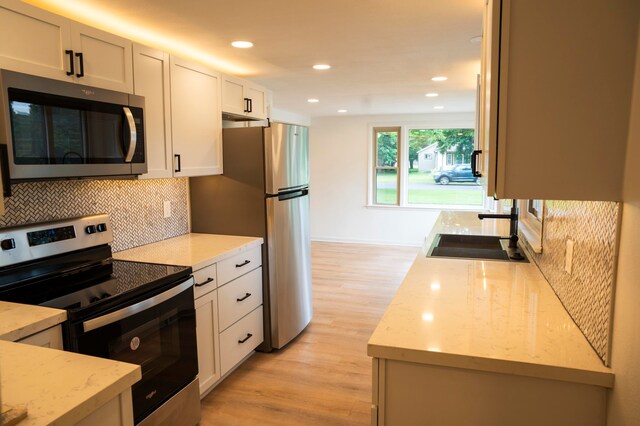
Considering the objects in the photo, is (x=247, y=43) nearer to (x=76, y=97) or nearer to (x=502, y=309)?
(x=76, y=97)

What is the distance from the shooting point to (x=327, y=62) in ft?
11.1

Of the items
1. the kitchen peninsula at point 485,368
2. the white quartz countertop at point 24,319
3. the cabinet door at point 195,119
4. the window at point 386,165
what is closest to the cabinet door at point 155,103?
the cabinet door at point 195,119

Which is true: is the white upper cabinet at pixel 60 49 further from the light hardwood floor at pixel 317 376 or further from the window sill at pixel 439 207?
the window sill at pixel 439 207

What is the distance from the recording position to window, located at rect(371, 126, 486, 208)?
24.3ft

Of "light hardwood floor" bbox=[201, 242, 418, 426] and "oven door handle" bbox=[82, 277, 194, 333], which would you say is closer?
"oven door handle" bbox=[82, 277, 194, 333]

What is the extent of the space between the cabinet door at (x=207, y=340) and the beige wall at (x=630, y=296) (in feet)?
6.85

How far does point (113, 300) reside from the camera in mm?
1884

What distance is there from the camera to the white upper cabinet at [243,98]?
337cm

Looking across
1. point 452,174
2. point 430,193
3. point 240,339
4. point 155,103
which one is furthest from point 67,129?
point 452,174

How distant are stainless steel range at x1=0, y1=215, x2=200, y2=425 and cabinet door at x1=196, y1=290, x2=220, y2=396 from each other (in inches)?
6.8

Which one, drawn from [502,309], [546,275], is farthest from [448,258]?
[502,309]

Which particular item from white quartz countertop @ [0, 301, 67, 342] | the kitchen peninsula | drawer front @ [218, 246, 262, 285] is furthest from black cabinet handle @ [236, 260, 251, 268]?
the kitchen peninsula

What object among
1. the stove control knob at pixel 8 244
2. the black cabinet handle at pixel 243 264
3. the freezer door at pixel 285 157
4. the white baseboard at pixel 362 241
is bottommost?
the white baseboard at pixel 362 241

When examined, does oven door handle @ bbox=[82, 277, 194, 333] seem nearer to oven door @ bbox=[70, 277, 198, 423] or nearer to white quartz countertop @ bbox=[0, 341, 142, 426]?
oven door @ bbox=[70, 277, 198, 423]
